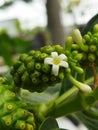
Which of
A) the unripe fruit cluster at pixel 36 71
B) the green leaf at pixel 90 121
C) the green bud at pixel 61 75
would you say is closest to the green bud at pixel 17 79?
the unripe fruit cluster at pixel 36 71

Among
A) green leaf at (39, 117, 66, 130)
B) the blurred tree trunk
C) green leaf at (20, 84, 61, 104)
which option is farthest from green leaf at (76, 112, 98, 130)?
the blurred tree trunk

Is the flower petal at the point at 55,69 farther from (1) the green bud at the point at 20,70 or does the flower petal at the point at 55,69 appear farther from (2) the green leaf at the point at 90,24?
(2) the green leaf at the point at 90,24

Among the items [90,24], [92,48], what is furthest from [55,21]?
[92,48]

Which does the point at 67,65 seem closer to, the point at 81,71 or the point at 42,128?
the point at 81,71

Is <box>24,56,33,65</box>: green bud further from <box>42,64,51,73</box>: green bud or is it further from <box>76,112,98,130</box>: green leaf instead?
<box>76,112,98,130</box>: green leaf

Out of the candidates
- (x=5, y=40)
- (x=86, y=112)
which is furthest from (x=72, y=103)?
(x=5, y=40)
